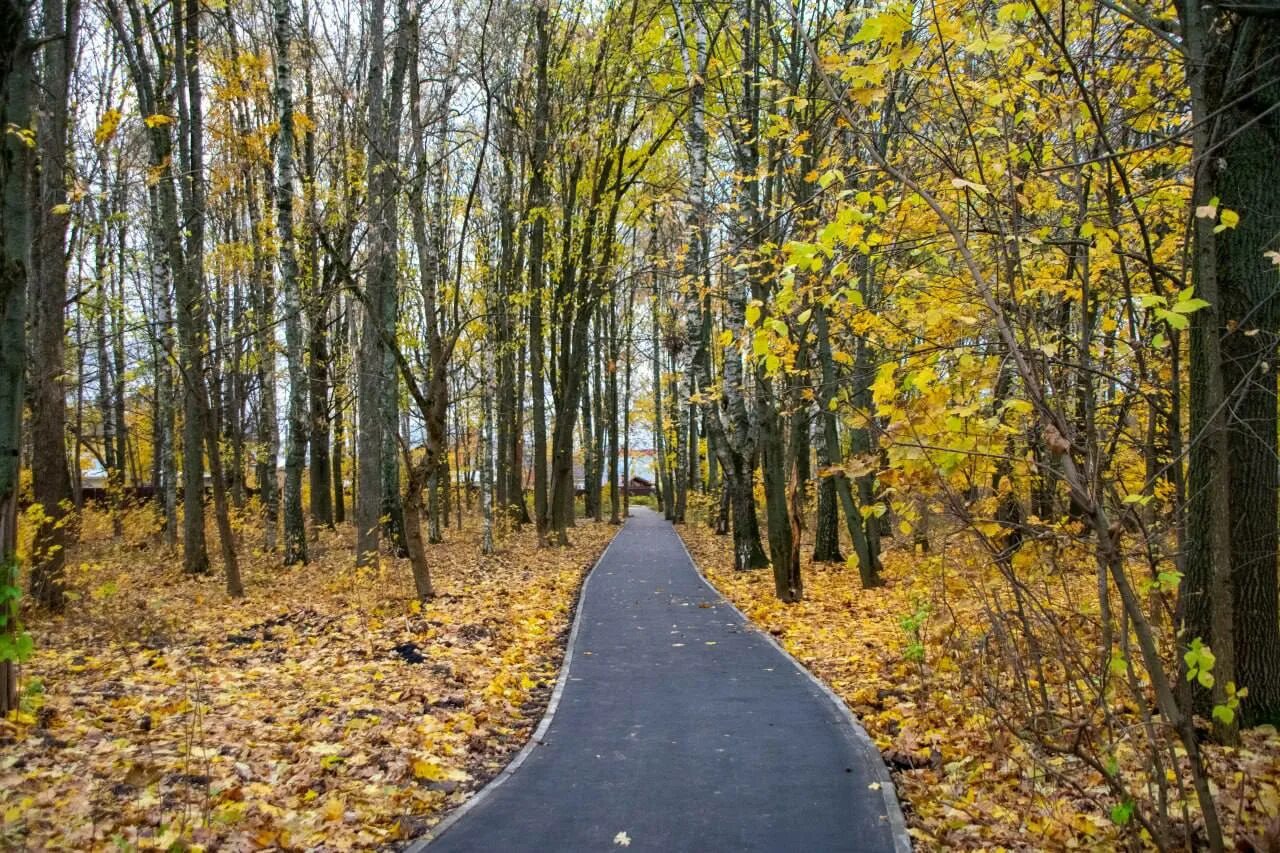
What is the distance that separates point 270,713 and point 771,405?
784 cm

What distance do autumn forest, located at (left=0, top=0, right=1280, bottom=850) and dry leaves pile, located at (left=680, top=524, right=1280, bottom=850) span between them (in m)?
0.04

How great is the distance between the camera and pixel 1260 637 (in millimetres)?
4914

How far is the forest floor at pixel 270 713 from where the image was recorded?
13.6 ft

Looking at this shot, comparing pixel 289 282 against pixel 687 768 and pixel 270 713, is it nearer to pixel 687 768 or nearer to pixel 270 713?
pixel 270 713

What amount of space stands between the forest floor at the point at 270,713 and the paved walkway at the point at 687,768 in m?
0.44

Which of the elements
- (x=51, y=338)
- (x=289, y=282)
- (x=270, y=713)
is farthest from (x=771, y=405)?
(x=51, y=338)

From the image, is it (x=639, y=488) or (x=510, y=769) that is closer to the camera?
(x=510, y=769)

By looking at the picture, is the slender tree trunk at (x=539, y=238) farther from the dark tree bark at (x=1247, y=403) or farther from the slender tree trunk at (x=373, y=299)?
the dark tree bark at (x=1247, y=403)

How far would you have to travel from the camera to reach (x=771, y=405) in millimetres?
11727

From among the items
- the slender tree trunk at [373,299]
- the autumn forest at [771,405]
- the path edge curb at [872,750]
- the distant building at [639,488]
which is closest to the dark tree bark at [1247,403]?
the autumn forest at [771,405]

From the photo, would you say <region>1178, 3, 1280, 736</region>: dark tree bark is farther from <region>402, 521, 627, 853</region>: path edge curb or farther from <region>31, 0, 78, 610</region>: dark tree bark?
<region>31, 0, 78, 610</region>: dark tree bark

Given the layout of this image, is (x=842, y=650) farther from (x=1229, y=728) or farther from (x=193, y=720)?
(x=193, y=720)

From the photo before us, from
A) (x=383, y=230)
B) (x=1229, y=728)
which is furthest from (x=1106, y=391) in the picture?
(x=383, y=230)

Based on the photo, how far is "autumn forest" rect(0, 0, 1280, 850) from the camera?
3.78 meters
